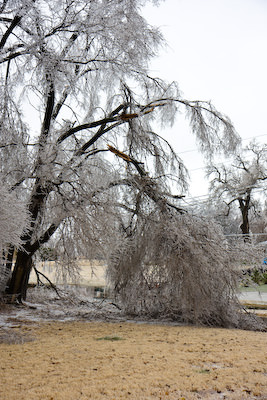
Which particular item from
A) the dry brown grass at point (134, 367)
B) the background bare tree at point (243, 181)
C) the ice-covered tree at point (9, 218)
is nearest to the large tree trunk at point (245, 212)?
the background bare tree at point (243, 181)

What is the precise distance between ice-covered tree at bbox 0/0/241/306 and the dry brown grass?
80.2 inches

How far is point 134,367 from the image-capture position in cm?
363

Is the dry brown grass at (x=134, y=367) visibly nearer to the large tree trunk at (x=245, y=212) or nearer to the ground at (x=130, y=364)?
the ground at (x=130, y=364)

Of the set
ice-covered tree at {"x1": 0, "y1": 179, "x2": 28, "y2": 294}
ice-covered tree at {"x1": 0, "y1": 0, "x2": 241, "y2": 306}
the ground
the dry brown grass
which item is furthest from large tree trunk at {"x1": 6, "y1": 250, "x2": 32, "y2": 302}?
ice-covered tree at {"x1": 0, "y1": 179, "x2": 28, "y2": 294}

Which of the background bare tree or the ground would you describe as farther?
the background bare tree

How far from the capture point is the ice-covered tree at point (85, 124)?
266 inches

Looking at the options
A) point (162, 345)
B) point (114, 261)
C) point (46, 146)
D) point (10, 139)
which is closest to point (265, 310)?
point (114, 261)

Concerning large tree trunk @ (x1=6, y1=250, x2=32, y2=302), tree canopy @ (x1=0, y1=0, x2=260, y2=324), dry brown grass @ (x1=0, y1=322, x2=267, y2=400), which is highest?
tree canopy @ (x1=0, y1=0, x2=260, y2=324)

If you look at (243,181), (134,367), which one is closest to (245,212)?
(243,181)

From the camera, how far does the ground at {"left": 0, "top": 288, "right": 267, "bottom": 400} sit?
298 centimetres

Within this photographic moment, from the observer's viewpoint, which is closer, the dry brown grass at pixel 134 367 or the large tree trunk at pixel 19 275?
the dry brown grass at pixel 134 367

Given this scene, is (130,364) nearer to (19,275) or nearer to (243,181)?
(19,275)

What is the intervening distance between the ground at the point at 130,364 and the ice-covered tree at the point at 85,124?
1.81 m

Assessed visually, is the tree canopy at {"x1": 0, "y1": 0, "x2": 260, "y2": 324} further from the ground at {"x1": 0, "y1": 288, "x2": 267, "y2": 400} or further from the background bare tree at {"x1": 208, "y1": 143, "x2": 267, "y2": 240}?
the background bare tree at {"x1": 208, "y1": 143, "x2": 267, "y2": 240}
